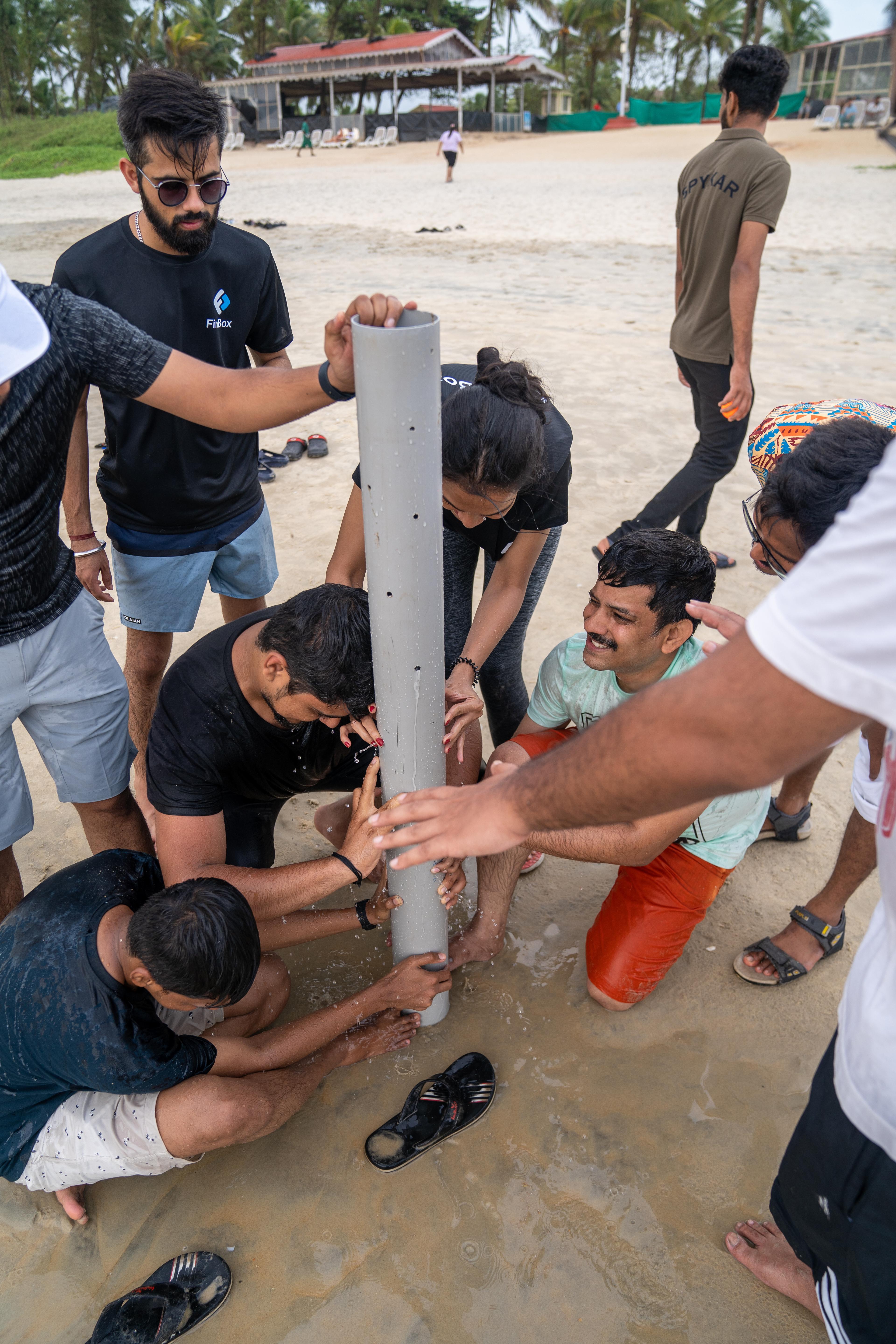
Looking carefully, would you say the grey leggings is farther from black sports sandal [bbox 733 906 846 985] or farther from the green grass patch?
the green grass patch

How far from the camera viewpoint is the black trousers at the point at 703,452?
4117 millimetres

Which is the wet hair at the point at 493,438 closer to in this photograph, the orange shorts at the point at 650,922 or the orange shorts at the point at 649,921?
the orange shorts at the point at 649,921

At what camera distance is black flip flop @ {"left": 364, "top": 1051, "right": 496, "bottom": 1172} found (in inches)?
83.4

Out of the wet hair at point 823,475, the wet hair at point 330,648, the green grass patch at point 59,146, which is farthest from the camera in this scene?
the green grass patch at point 59,146

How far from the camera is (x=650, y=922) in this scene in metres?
2.44

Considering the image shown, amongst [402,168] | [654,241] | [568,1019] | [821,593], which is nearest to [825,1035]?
[568,1019]

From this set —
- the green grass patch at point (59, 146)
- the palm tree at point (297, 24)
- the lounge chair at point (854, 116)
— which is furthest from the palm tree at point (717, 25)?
the green grass patch at point (59, 146)

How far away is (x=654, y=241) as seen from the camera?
13.9 m

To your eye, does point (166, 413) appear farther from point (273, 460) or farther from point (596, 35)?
point (596, 35)

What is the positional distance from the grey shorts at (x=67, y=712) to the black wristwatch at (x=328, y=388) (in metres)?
0.94

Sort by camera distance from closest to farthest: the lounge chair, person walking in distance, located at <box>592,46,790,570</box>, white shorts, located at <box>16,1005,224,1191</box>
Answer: white shorts, located at <box>16,1005,224,1191</box> → person walking in distance, located at <box>592,46,790,570</box> → the lounge chair

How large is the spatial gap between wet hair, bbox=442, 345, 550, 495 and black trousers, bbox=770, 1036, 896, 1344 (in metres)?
1.45

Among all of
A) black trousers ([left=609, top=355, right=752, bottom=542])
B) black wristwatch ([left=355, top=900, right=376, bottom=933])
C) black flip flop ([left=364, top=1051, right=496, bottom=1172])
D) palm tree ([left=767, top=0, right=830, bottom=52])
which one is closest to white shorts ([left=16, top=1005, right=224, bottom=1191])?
black flip flop ([left=364, top=1051, right=496, bottom=1172])

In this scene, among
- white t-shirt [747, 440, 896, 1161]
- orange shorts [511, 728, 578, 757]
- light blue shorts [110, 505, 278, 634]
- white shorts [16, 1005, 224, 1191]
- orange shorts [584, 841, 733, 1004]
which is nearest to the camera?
white t-shirt [747, 440, 896, 1161]
